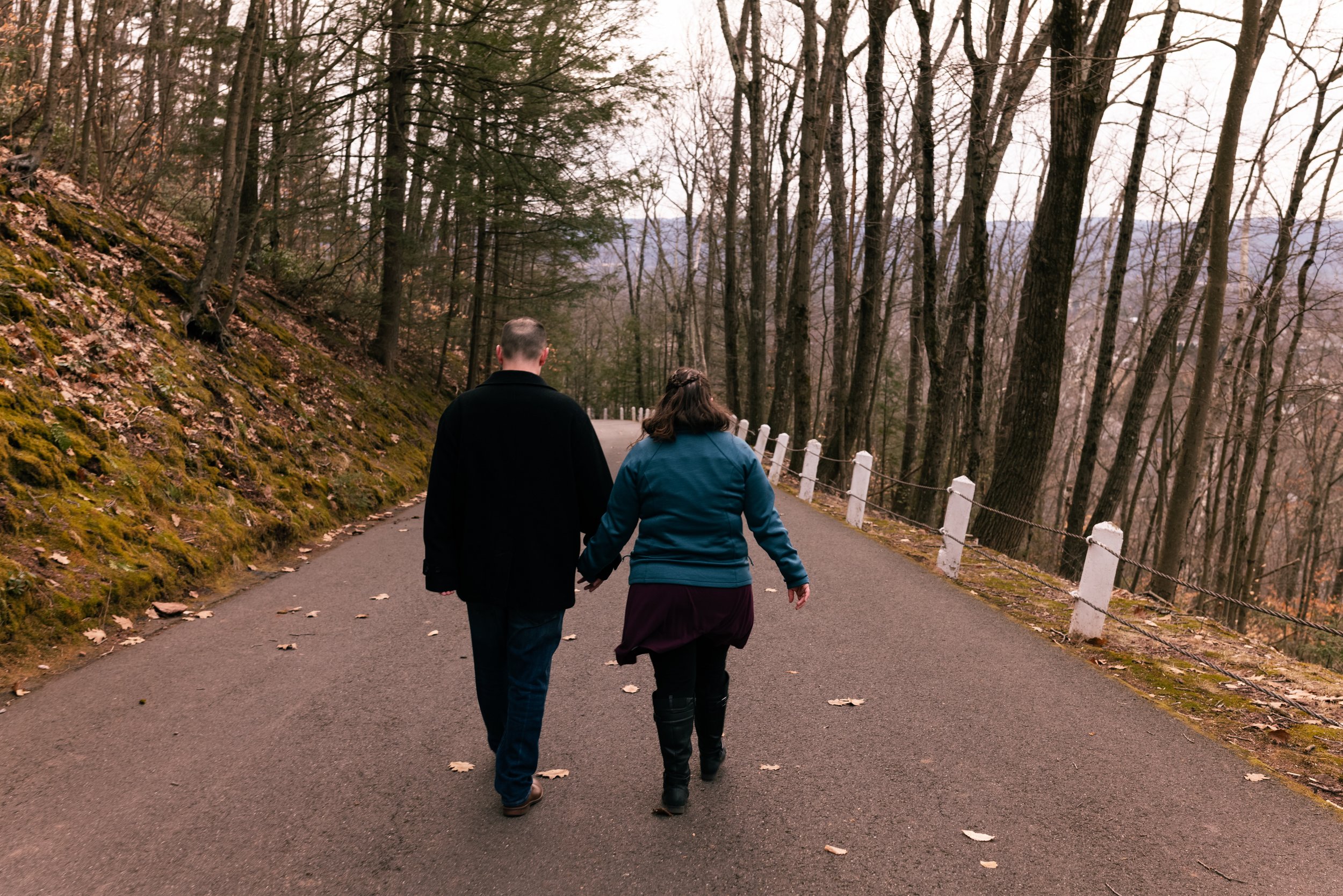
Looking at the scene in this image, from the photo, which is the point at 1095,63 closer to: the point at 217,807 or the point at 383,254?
the point at 217,807

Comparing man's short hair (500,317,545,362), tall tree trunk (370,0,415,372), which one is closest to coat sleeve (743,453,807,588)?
man's short hair (500,317,545,362)

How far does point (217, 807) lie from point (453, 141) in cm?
1421

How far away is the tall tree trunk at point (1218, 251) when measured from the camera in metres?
11.6

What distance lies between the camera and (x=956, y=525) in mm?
9461

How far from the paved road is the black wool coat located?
103 centimetres

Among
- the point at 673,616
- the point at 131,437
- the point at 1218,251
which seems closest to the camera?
the point at 673,616

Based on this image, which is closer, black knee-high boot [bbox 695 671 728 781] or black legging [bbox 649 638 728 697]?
black legging [bbox 649 638 728 697]

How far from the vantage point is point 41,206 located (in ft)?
32.2

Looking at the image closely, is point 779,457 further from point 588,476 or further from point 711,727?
point 588,476

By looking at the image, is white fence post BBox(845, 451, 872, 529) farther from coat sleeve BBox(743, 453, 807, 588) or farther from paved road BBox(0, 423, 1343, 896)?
coat sleeve BBox(743, 453, 807, 588)

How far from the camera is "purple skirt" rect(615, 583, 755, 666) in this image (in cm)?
364

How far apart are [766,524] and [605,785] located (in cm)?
149

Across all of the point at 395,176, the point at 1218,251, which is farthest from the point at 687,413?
the point at 395,176

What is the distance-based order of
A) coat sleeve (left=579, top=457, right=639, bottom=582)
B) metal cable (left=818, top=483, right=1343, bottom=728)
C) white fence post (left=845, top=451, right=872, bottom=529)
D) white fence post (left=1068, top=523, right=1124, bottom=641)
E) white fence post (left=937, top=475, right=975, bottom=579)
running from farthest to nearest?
white fence post (left=845, top=451, right=872, bottom=529), white fence post (left=937, top=475, right=975, bottom=579), white fence post (left=1068, top=523, right=1124, bottom=641), metal cable (left=818, top=483, right=1343, bottom=728), coat sleeve (left=579, top=457, right=639, bottom=582)
